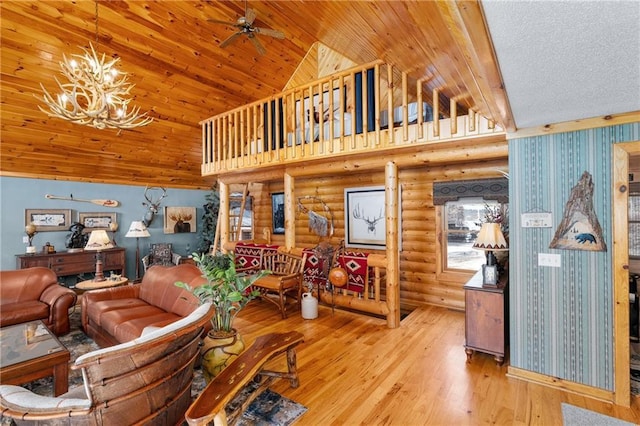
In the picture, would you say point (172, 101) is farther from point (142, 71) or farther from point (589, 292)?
point (589, 292)

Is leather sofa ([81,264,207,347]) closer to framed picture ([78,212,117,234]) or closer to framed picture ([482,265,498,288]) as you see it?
framed picture ([482,265,498,288])

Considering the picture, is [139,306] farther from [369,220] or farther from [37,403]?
[369,220]

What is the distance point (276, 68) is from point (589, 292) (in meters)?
6.02

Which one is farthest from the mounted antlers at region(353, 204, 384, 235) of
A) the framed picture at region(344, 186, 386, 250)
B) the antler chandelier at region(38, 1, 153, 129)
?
the antler chandelier at region(38, 1, 153, 129)

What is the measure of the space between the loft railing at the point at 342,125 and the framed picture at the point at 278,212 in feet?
6.02

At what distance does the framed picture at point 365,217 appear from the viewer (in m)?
5.57

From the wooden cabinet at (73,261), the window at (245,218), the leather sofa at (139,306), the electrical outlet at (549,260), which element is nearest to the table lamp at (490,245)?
the electrical outlet at (549,260)

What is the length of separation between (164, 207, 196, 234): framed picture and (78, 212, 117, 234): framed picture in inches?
46.8

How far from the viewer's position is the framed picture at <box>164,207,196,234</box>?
301 inches

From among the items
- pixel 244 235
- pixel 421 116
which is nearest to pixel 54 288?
pixel 244 235

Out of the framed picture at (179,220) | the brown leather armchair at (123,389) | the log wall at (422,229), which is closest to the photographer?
the brown leather armchair at (123,389)

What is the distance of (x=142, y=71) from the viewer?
4609mm

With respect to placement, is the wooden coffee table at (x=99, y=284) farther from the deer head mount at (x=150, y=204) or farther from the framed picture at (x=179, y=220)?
the framed picture at (x=179, y=220)

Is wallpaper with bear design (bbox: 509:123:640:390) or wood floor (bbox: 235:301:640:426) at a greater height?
wallpaper with bear design (bbox: 509:123:640:390)
